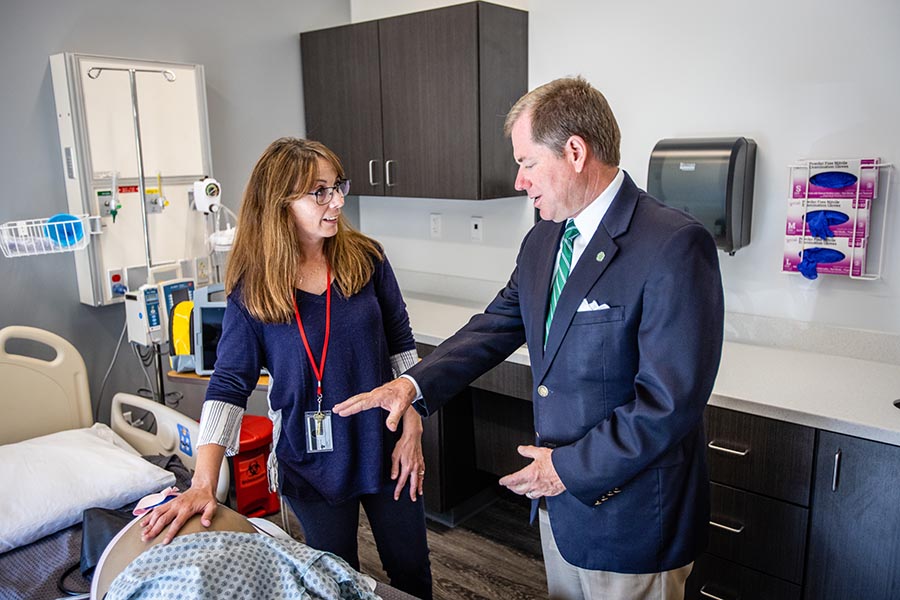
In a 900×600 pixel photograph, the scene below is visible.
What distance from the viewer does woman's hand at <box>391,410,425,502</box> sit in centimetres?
167

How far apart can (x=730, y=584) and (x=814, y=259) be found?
101 cm

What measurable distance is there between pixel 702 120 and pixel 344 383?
5.33ft

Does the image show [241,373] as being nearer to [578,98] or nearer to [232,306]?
[232,306]

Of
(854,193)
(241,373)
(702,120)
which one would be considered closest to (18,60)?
(241,373)

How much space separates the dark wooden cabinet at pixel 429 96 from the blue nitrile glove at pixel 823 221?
1163 millimetres

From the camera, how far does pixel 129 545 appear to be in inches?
52.4

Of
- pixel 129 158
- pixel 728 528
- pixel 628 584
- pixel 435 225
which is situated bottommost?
pixel 728 528

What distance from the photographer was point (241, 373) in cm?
162

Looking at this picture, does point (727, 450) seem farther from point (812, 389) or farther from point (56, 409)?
point (56, 409)

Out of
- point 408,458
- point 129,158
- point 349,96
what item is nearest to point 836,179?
point 408,458

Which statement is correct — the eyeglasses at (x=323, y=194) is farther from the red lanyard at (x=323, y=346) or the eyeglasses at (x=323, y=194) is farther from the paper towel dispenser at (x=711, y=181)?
the paper towel dispenser at (x=711, y=181)

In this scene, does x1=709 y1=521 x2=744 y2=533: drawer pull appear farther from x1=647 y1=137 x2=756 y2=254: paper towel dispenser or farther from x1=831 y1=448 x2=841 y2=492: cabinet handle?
x1=647 y1=137 x2=756 y2=254: paper towel dispenser

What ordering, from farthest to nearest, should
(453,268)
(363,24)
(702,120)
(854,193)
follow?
(453,268) < (363,24) < (702,120) < (854,193)

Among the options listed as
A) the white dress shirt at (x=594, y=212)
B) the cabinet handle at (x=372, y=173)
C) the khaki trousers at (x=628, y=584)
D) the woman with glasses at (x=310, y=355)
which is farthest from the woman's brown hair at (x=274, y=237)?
the cabinet handle at (x=372, y=173)
